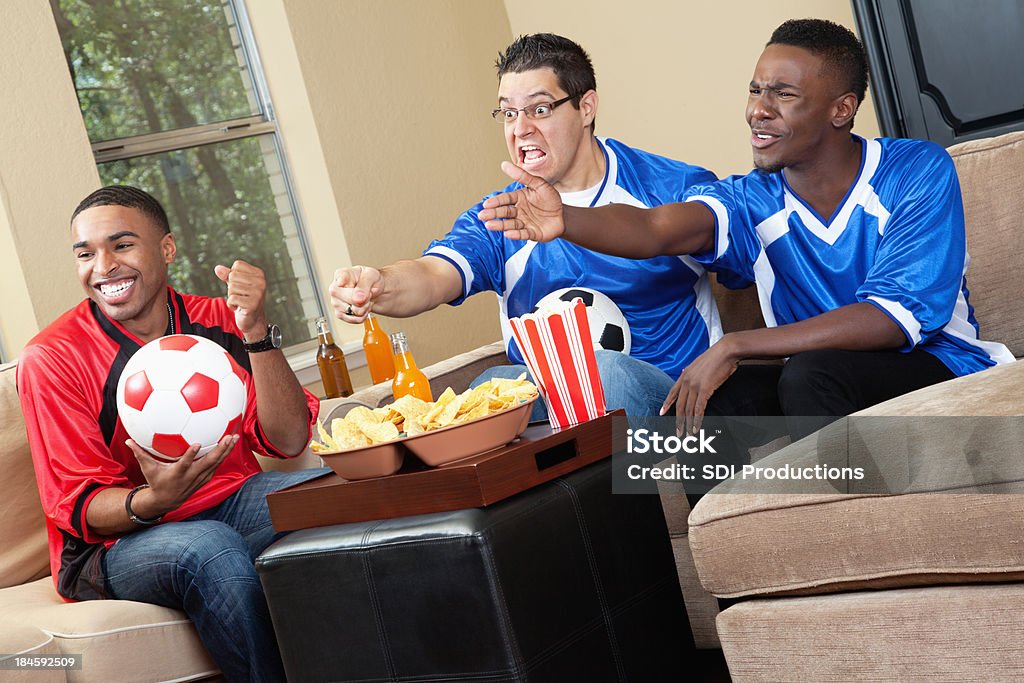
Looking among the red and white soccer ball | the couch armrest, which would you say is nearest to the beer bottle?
the couch armrest

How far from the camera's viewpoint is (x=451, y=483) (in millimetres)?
1378

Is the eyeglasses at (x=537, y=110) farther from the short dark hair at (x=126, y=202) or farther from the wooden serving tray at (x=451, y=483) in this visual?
the wooden serving tray at (x=451, y=483)

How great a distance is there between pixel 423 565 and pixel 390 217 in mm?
Result: 2400

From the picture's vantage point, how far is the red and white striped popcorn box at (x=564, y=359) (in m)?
1.55

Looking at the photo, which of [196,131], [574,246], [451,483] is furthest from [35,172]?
[451,483]

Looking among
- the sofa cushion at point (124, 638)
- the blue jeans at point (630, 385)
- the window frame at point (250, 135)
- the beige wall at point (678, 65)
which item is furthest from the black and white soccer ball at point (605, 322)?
the window frame at point (250, 135)

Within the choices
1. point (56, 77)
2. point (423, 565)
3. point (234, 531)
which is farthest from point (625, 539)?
point (56, 77)

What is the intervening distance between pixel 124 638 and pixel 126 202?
86cm

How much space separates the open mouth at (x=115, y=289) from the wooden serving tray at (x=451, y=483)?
2.18 feet

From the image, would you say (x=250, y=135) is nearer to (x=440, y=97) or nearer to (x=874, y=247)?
(x=440, y=97)

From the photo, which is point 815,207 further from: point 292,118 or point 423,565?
point 292,118

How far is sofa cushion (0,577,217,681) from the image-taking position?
1.68 m

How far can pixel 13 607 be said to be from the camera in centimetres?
186

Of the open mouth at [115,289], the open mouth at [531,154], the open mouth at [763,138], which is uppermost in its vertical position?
the open mouth at [531,154]
